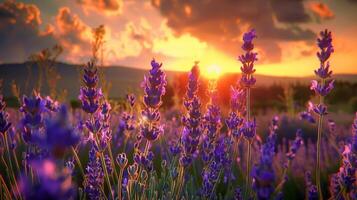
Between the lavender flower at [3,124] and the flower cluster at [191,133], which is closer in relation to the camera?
the lavender flower at [3,124]

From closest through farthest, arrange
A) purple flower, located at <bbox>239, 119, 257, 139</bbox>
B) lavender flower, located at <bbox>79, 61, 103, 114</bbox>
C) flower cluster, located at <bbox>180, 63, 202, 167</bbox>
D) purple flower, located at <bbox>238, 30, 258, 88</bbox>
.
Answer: lavender flower, located at <bbox>79, 61, 103, 114</bbox> < flower cluster, located at <bbox>180, 63, 202, 167</bbox> < purple flower, located at <bbox>239, 119, 257, 139</bbox> < purple flower, located at <bbox>238, 30, 258, 88</bbox>

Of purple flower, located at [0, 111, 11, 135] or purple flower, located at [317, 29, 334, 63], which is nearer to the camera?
purple flower, located at [0, 111, 11, 135]

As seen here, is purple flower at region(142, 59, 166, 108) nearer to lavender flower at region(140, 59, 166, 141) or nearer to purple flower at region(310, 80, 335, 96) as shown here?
lavender flower at region(140, 59, 166, 141)

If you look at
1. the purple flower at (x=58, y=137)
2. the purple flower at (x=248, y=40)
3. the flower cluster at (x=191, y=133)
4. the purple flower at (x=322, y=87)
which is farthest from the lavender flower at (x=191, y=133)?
the purple flower at (x=58, y=137)

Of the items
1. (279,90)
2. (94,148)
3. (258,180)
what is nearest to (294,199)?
(94,148)

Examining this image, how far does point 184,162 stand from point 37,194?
1.53 m

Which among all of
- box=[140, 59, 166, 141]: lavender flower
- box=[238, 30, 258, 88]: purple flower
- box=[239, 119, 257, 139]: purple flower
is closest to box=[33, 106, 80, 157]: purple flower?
box=[140, 59, 166, 141]: lavender flower

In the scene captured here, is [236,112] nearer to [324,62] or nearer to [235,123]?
[235,123]

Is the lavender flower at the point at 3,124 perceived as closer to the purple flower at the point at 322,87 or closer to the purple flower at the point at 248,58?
the purple flower at the point at 248,58

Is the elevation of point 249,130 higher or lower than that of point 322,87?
Result: lower

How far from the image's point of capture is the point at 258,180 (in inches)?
44.8

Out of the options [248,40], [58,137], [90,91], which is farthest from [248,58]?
[58,137]

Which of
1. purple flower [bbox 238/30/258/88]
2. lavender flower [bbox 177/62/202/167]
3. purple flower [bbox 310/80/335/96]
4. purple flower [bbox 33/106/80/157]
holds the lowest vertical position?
lavender flower [bbox 177/62/202/167]

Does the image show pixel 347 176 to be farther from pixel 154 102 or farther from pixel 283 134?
pixel 283 134
